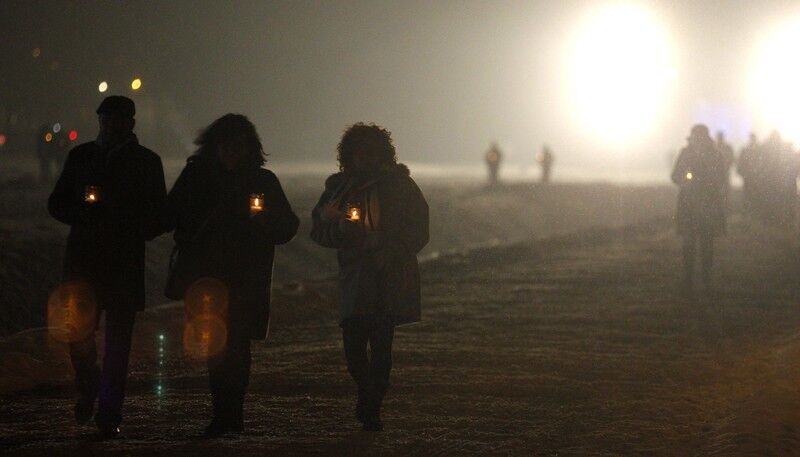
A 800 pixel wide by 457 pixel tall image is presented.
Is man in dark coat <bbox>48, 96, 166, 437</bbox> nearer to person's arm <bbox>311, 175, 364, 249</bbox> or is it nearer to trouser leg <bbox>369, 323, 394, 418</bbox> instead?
person's arm <bbox>311, 175, 364, 249</bbox>

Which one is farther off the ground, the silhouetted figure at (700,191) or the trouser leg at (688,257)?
the silhouetted figure at (700,191)

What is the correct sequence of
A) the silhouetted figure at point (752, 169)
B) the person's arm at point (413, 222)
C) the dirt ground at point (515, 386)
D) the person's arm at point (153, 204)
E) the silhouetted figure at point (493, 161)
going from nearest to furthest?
1. the person's arm at point (153, 204)
2. the dirt ground at point (515, 386)
3. the person's arm at point (413, 222)
4. the silhouetted figure at point (752, 169)
5. the silhouetted figure at point (493, 161)

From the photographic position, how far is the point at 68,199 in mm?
7980

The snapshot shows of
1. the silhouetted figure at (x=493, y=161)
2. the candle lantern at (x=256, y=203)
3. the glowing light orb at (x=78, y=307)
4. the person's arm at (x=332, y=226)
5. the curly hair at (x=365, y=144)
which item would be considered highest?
the silhouetted figure at (x=493, y=161)

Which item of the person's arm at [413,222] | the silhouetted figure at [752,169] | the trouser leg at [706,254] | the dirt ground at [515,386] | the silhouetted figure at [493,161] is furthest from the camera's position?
the silhouetted figure at [493,161]

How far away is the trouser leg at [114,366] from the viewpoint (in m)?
7.90

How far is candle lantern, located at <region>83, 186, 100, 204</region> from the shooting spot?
7.80 metres

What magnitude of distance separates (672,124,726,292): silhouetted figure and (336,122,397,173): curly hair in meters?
9.38

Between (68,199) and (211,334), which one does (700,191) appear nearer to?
(211,334)

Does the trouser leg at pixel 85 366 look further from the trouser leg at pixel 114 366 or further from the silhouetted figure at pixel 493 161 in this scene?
the silhouetted figure at pixel 493 161

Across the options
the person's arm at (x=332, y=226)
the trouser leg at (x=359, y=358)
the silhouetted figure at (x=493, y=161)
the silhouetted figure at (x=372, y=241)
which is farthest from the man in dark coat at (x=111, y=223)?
the silhouetted figure at (x=493, y=161)

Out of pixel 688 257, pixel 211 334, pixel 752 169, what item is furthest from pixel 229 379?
pixel 752 169

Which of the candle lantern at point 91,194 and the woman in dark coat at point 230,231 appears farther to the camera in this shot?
the woman in dark coat at point 230,231

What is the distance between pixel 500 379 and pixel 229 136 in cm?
367
